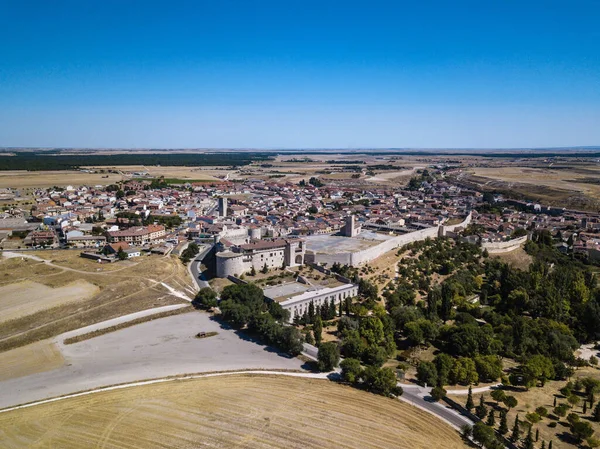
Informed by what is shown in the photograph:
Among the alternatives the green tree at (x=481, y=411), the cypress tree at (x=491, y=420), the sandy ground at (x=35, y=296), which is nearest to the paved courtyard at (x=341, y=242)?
the sandy ground at (x=35, y=296)

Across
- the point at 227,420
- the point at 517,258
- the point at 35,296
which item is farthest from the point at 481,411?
the point at 517,258

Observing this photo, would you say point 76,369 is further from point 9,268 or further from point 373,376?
point 9,268

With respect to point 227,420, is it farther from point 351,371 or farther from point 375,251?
point 375,251

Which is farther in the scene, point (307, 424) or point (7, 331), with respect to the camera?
point (7, 331)

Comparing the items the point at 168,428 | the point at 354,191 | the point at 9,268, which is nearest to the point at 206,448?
the point at 168,428

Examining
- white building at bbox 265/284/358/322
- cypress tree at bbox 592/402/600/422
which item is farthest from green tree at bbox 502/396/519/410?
white building at bbox 265/284/358/322

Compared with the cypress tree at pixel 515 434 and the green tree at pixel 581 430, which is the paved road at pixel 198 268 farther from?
the green tree at pixel 581 430
